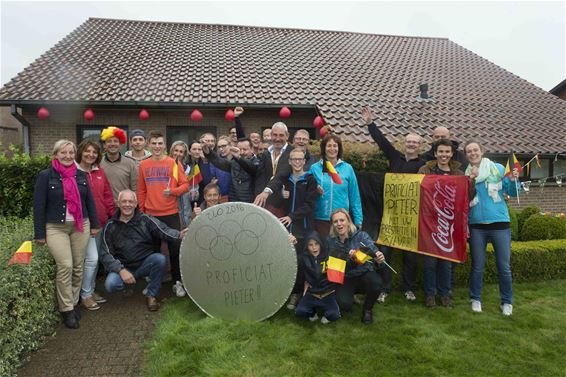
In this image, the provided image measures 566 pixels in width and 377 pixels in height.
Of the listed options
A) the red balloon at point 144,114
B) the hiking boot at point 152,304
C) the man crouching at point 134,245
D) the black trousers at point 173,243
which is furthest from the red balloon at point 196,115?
the hiking boot at point 152,304

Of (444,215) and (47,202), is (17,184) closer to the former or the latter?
(47,202)

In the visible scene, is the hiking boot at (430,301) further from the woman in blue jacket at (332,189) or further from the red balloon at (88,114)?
the red balloon at (88,114)

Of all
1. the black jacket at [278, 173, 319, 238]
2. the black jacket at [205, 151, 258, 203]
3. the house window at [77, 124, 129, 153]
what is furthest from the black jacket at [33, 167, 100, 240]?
the house window at [77, 124, 129, 153]

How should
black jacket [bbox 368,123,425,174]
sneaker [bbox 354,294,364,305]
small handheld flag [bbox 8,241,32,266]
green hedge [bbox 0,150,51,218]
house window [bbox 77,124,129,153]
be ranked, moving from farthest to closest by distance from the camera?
house window [bbox 77,124,129,153]
green hedge [bbox 0,150,51,218]
black jacket [bbox 368,123,425,174]
sneaker [bbox 354,294,364,305]
small handheld flag [bbox 8,241,32,266]

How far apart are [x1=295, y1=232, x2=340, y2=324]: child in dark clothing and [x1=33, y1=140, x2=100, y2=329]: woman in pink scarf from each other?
2.29 metres

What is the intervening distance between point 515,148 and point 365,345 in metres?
9.22

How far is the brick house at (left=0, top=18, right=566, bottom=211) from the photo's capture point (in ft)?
33.0

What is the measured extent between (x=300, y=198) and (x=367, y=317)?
54.9 inches

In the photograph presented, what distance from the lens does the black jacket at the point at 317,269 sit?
12.8 ft

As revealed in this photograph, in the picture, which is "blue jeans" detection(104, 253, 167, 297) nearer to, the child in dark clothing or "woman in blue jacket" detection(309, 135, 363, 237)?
the child in dark clothing

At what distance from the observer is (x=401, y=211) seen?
4.84 metres

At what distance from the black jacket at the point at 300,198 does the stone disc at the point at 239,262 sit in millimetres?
423

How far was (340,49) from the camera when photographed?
1559cm

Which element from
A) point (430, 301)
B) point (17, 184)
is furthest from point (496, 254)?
point (17, 184)
